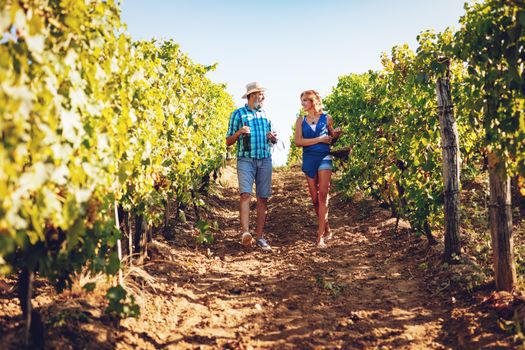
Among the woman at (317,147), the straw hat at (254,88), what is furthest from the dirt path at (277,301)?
the straw hat at (254,88)

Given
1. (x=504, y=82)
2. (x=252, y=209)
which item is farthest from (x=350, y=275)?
(x=252, y=209)

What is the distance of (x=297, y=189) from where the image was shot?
11992 millimetres

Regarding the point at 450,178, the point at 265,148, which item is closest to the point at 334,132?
the point at 265,148

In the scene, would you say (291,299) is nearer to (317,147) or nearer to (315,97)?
(317,147)

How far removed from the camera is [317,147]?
538cm

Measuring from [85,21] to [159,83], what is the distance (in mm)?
2520

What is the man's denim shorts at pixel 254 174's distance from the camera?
17.8 ft

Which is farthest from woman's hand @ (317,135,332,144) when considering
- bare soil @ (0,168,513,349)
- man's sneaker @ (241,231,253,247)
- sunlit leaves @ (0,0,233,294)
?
sunlit leaves @ (0,0,233,294)

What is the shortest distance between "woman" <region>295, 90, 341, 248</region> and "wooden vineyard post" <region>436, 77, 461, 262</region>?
55.7 inches

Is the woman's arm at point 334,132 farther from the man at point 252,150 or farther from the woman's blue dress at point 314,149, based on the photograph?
the man at point 252,150

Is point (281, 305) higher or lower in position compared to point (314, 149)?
lower

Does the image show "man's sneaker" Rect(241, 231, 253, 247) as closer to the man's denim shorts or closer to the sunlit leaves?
the man's denim shorts

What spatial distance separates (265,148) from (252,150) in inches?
7.8

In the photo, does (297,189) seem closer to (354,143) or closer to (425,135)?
(354,143)
